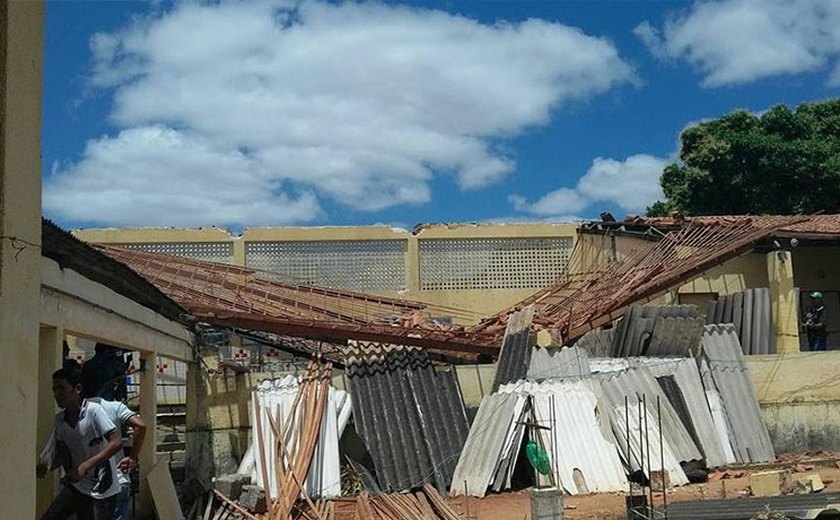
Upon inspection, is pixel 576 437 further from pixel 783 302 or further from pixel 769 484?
pixel 783 302

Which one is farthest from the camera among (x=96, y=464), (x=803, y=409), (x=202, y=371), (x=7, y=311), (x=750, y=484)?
(x=803, y=409)

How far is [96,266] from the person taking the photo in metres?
6.62

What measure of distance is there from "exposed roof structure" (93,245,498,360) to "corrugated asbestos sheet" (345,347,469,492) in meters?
0.32

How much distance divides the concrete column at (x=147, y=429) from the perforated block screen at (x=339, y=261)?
8228 millimetres

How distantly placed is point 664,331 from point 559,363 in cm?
178

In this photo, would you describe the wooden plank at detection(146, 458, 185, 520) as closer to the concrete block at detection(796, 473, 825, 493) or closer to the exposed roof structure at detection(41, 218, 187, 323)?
the exposed roof structure at detection(41, 218, 187, 323)

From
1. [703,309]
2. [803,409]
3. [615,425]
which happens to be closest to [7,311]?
[615,425]

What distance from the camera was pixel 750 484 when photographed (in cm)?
977

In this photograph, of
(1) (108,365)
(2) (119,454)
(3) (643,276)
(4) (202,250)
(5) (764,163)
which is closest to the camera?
(2) (119,454)

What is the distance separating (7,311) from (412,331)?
28.0ft

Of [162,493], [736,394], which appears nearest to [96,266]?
[162,493]

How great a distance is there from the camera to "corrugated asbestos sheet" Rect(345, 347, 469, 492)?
1092 centimetres

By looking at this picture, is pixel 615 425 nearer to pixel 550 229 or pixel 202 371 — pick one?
pixel 202 371

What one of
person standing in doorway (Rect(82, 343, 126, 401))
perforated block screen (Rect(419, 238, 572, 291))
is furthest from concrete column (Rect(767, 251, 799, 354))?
person standing in doorway (Rect(82, 343, 126, 401))
